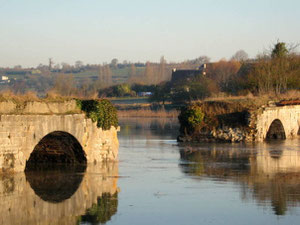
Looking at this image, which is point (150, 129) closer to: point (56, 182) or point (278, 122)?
point (278, 122)

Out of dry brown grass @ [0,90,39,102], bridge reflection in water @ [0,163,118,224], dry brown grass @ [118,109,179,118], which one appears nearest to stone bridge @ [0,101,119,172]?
dry brown grass @ [0,90,39,102]

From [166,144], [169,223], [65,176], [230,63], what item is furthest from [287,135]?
[230,63]

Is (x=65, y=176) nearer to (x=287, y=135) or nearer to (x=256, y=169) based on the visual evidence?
(x=256, y=169)

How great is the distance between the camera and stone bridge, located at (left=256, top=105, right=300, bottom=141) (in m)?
34.2

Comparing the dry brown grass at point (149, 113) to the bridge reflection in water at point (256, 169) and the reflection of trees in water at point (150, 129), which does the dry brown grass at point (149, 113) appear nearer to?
the reflection of trees in water at point (150, 129)

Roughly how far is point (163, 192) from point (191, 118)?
15.5 m

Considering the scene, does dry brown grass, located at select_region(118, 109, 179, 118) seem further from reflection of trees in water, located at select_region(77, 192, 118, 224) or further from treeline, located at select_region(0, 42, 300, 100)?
reflection of trees in water, located at select_region(77, 192, 118, 224)

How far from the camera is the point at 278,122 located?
1449 inches

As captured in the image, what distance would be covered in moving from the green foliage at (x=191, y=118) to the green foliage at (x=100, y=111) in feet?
34.3

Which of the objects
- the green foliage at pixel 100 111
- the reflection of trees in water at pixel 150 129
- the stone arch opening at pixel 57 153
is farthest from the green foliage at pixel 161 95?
the stone arch opening at pixel 57 153

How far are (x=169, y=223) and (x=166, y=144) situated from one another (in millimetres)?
18907

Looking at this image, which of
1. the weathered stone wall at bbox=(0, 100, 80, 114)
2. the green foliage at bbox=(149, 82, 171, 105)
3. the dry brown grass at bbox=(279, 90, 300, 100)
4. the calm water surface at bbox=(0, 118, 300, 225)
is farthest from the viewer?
the green foliage at bbox=(149, 82, 171, 105)

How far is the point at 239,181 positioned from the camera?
792 inches

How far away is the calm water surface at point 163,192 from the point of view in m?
15.1
